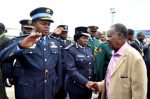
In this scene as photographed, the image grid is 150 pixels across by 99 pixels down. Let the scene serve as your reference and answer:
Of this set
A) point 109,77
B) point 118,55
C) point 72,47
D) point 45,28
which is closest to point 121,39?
point 118,55

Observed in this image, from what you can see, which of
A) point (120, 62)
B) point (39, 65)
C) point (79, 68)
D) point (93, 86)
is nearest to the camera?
point (120, 62)

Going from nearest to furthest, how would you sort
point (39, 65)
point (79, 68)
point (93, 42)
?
point (39, 65) < point (79, 68) < point (93, 42)

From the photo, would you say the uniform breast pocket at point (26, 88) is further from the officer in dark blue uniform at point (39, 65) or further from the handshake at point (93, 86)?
the handshake at point (93, 86)

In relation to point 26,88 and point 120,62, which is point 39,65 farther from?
point 120,62

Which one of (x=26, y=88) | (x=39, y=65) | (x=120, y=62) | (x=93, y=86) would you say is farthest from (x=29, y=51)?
(x=93, y=86)

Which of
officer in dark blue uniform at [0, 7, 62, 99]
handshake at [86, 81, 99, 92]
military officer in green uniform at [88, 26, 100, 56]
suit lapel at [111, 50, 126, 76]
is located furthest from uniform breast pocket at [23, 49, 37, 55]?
military officer in green uniform at [88, 26, 100, 56]

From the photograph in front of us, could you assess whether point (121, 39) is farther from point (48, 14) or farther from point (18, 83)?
point (18, 83)

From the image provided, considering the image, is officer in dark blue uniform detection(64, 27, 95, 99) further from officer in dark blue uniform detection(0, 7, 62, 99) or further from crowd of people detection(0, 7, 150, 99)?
officer in dark blue uniform detection(0, 7, 62, 99)

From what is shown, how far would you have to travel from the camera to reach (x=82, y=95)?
6.11 m

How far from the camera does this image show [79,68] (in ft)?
19.9

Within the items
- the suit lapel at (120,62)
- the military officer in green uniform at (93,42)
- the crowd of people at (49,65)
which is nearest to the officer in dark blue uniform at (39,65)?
the crowd of people at (49,65)

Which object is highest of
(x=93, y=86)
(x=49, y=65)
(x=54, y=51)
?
(x=54, y=51)

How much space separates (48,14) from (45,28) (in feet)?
0.92

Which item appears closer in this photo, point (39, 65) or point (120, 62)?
point (120, 62)
